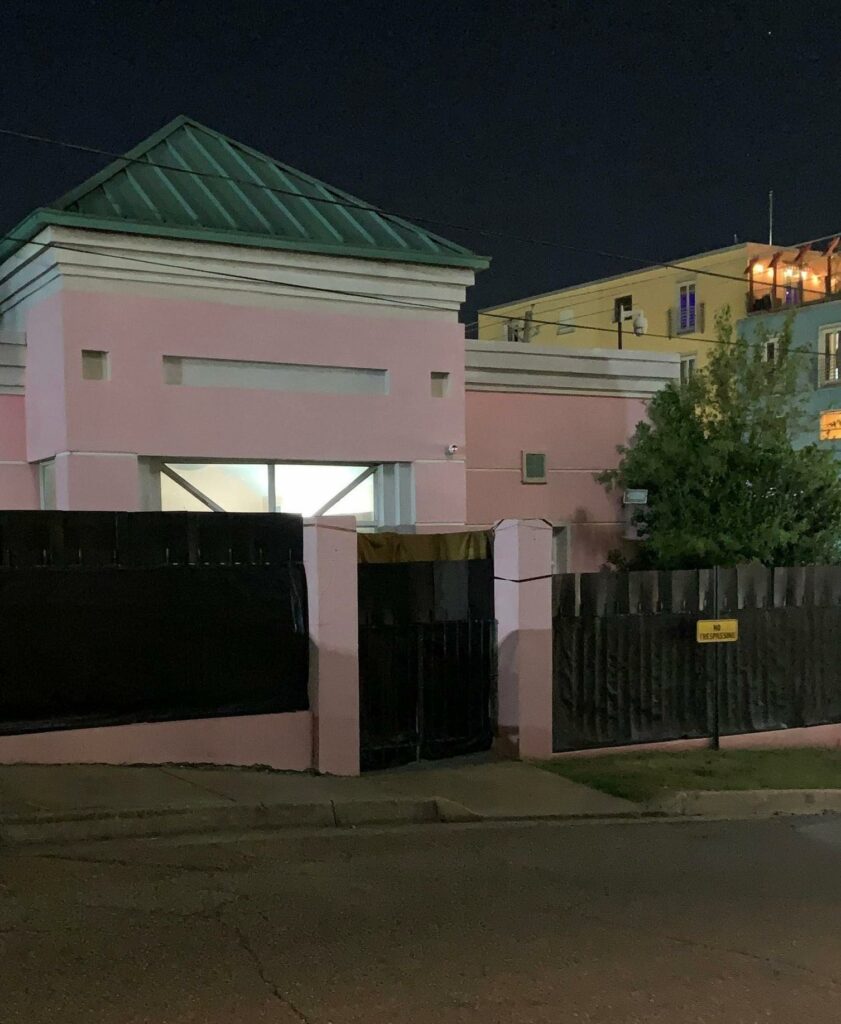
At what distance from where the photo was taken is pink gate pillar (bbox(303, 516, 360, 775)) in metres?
8.55

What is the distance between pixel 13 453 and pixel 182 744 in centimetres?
563

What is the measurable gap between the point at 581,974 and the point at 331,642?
4.40 metres

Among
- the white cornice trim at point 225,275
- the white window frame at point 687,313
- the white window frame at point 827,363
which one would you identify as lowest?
the white cornice trim at point 225,275

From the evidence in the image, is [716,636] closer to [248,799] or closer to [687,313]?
[248,799]

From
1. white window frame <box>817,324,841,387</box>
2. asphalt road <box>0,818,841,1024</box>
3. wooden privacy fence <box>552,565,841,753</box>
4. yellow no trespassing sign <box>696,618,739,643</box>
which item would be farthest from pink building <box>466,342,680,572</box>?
white window frame <box>817,324,841,387</box>

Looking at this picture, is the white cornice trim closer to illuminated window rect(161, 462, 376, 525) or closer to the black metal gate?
illuminated window rect(161, 462, 376, 525)

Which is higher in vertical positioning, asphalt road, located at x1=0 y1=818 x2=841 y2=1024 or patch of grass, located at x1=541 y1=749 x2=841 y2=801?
asphalt road, located at x1=0 y1=818 x2=841 y2=1024

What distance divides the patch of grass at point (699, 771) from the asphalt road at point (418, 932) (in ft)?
5.10

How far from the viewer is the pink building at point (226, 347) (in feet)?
36.8

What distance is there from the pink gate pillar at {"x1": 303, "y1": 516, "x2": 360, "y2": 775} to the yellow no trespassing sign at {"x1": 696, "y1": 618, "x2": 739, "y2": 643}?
3981 mm

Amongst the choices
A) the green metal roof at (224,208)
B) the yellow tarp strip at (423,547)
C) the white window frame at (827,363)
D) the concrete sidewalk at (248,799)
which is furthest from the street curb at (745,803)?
the white window frame at (827,363)

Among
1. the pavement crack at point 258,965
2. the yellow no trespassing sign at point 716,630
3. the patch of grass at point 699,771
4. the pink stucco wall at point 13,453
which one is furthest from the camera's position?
the pink stucco wall at point 13,453

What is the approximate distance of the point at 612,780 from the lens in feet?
29.0

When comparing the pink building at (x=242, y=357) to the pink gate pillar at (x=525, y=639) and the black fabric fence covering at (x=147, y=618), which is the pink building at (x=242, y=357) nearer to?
the black fabric fence covering at (x=147, y=618)
